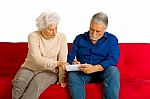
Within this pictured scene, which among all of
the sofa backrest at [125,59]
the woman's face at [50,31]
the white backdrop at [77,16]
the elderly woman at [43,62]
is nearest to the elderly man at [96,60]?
the elderly woman at [43,62]

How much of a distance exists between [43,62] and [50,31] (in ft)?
0.88

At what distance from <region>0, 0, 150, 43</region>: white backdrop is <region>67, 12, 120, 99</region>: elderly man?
2.46 feet

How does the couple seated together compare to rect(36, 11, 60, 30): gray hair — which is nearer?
the couple seated together

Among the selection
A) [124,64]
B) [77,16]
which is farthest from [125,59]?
[77,16]

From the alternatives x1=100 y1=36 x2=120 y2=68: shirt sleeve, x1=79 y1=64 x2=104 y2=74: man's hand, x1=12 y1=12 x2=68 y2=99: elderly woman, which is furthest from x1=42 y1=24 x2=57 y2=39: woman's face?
x1=100 y1=36 x2=120 y2=68: shirt sleeve

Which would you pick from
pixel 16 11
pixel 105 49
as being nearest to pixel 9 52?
pixel 16 11

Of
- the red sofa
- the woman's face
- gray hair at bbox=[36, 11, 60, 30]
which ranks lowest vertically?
the red sofa

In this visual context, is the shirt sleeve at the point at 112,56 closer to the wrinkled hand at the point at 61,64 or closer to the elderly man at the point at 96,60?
the elderly man at the point at 96,60

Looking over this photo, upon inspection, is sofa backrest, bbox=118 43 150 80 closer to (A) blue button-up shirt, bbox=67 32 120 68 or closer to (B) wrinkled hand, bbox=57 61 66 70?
(A) blue button-up shirt, bbox=67 32 120 68

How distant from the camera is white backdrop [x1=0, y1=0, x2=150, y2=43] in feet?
11.4

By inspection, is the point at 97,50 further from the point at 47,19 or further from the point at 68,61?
the point at 47,19

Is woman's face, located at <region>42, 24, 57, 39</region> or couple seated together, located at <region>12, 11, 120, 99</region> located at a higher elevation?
woman's face, located at <region>42, 24, 57, 39</region>

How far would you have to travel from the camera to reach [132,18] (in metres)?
3.48

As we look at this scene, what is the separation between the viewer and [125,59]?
3.15 meters
